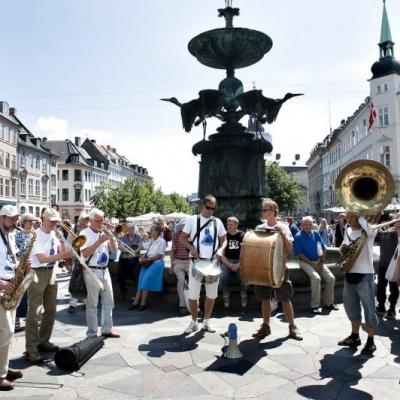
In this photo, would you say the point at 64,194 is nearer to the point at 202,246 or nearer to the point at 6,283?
the point at 202,246

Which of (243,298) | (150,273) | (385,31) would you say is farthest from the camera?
(385,31)

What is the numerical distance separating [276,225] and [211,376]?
6.97 feet

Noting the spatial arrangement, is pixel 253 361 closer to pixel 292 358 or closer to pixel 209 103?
pixel 292 358

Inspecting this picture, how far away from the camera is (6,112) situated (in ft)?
165

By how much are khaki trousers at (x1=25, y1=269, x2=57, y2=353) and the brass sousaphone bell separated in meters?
3.80

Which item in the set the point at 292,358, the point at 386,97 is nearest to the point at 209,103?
the point at 292,358

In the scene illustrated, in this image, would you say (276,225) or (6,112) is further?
(6,112)

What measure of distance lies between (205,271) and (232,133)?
4476 millimetres

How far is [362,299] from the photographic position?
527cm

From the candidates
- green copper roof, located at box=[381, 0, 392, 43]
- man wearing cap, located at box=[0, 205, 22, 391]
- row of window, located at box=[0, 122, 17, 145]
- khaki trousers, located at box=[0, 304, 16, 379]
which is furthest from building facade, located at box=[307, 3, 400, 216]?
khaki trousers, located at box=[0, 304, 16, 379]

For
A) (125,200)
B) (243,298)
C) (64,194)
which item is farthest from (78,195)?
(243,298)

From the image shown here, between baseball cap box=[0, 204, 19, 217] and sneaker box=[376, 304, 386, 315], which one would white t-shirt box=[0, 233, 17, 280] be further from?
sneaker box=[376, 304, 386, 315]

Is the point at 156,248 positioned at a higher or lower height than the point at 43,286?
higher

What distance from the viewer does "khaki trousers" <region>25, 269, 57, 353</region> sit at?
5211 mm
